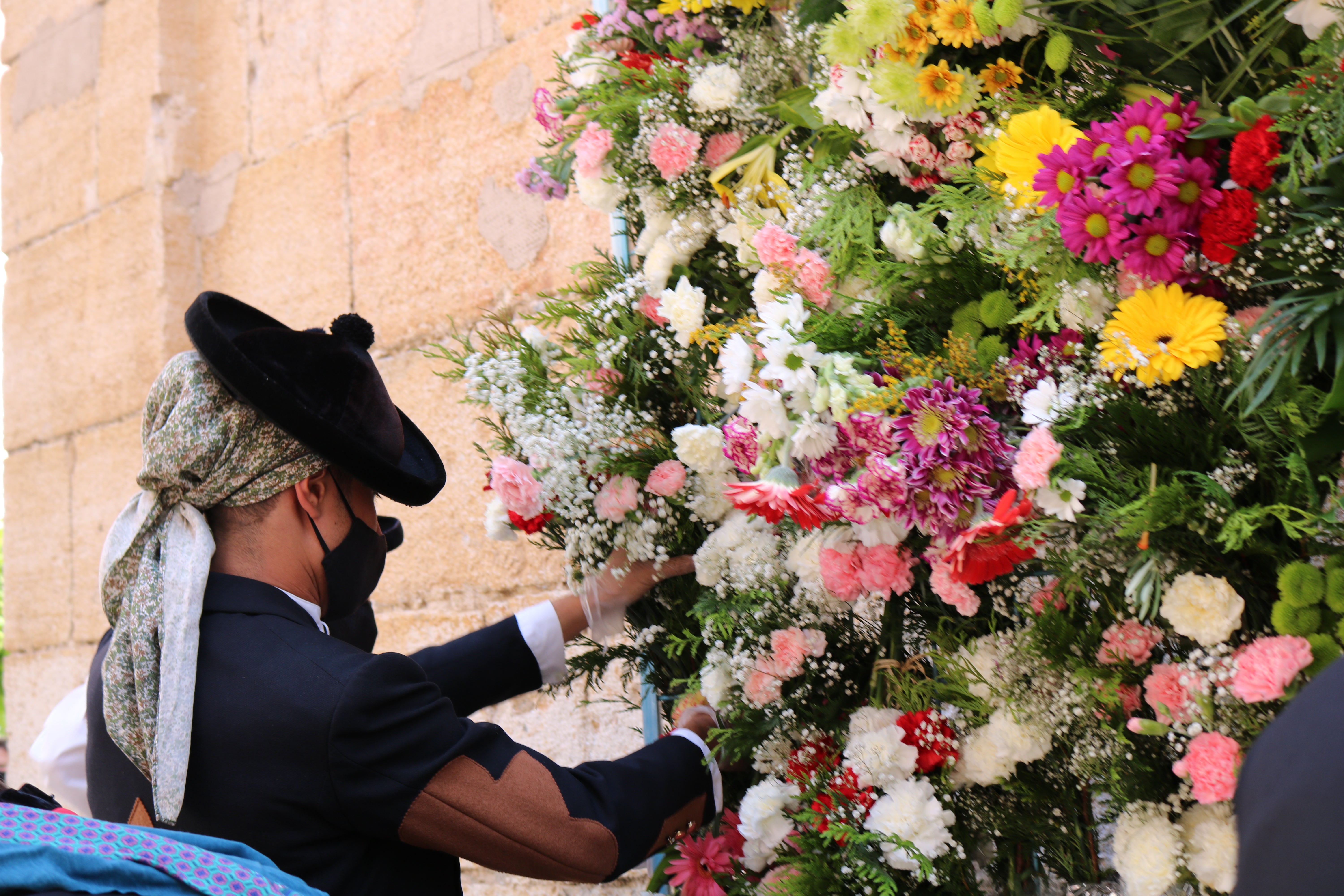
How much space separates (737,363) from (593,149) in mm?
528

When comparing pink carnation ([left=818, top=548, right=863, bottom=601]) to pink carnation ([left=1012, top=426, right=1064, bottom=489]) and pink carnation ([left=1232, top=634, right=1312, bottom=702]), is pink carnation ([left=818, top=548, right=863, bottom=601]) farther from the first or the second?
pink carnation ([left=1232, top=634, right=1312, bottom=702])

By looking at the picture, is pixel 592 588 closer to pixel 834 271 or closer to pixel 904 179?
pixel 834 271

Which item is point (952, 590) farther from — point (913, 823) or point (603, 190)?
point (603, 190)

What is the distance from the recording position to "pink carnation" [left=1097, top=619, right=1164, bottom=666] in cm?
120

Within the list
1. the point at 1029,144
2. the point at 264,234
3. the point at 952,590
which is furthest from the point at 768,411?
the point at 264,234

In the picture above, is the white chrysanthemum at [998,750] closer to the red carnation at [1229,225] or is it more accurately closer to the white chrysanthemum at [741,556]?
the white chrysanthemum at [741,556]

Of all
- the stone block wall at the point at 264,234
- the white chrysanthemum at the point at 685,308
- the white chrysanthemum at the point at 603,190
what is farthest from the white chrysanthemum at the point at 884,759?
the stone block wall at the point at 264,234

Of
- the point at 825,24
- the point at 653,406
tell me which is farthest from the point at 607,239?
the point at 825,24

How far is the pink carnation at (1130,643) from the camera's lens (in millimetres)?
1201

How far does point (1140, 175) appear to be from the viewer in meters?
1.05

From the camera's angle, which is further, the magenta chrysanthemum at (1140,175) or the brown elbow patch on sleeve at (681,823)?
the brown elbow patch on sleeve at (681,823)

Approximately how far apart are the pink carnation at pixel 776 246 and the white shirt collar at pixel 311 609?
85cm

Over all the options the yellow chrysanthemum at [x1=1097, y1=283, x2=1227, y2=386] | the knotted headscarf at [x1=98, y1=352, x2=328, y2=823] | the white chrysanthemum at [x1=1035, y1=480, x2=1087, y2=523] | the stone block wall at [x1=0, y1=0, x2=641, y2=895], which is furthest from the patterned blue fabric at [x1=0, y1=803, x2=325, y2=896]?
the stone block wall at [x1=0, y1=0, x2=641, y2=895]

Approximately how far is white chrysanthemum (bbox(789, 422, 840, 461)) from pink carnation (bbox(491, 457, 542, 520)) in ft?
1.80
